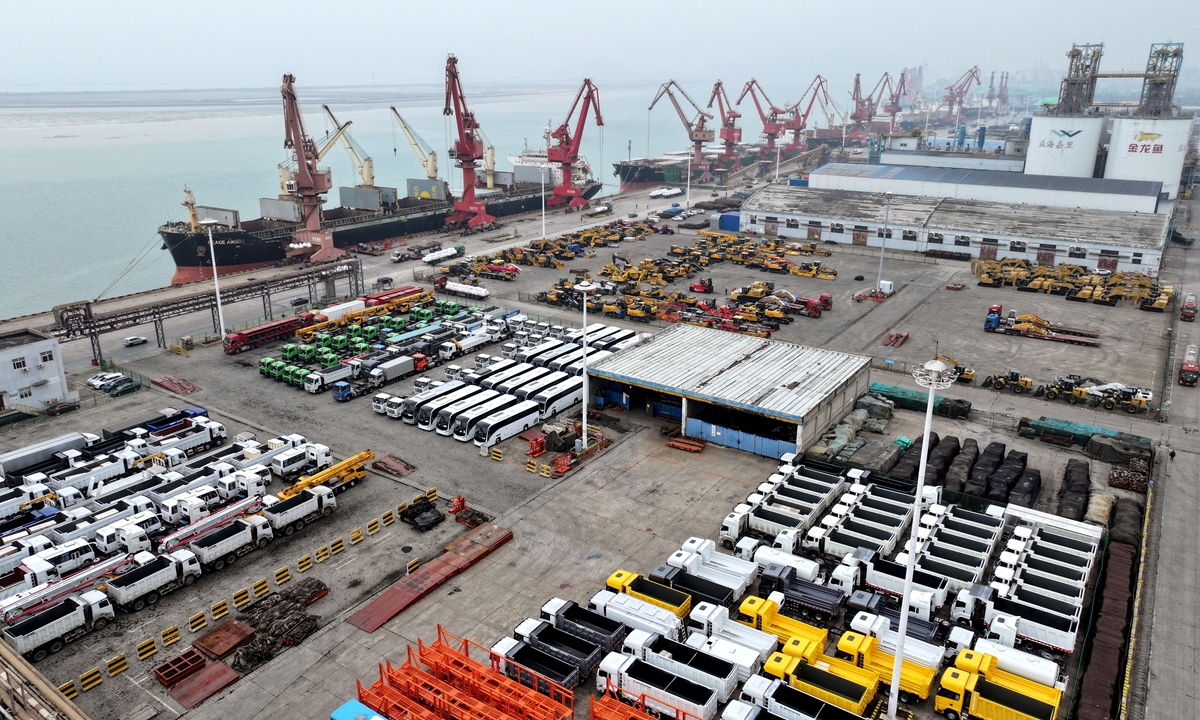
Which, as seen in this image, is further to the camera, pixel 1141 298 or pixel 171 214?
pixel 171 214

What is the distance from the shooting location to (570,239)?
93.1m

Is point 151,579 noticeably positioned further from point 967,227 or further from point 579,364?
point 967,227

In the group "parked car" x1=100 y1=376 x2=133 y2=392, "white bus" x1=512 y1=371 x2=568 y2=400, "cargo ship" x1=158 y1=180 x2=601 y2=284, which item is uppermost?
"cargo ship" x1=158 y1=180 x2=601 y2=284

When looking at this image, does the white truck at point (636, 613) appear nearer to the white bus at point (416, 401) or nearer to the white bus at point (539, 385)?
the white bus at point (539, 385)

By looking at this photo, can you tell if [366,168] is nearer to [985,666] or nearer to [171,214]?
[171,214]

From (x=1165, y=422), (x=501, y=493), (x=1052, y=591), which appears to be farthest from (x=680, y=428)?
(x=1165, y=422)

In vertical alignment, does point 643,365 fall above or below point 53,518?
above

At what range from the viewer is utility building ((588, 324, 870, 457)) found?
39844 millimetres

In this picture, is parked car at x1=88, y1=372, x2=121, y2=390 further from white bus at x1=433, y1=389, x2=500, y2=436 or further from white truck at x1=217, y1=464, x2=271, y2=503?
white bus at x1=433, y1=389, x2=500, y2=436

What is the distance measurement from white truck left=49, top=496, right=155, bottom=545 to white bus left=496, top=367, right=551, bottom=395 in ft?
63.4

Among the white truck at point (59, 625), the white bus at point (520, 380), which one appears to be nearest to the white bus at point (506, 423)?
the white bus at point (520, 380)

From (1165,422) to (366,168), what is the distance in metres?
93.0

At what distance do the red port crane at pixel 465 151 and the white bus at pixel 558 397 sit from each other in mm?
59795

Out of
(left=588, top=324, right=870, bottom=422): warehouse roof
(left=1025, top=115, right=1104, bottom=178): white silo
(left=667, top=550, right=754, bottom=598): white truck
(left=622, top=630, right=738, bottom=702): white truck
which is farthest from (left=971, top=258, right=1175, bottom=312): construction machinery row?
(left=622, top=630, right=738, bottom=702): white truck
